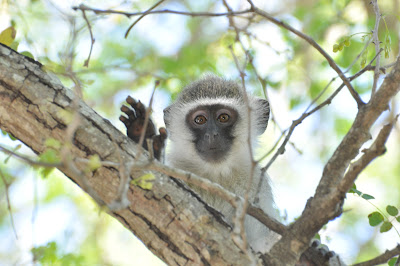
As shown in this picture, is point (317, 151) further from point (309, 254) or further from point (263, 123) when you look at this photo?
point (309, 254)

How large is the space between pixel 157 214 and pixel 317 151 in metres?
6.71

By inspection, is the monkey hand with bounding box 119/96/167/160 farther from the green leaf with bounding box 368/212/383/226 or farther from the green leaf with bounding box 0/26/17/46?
the green leaf with bounding box 368/212/383/226

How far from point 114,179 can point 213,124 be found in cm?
202

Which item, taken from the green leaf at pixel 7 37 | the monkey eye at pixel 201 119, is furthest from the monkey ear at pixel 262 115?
the green leaf at pixel 7 37

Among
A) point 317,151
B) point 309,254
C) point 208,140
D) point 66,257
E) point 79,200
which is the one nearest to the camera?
point 309,254

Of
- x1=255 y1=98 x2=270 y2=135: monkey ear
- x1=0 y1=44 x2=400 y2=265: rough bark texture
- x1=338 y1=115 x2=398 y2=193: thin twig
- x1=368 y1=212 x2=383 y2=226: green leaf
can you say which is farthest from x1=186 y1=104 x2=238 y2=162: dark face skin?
x1=338 y1=115 x2=398 y2=193: thin twig

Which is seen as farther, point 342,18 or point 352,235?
point 352,235

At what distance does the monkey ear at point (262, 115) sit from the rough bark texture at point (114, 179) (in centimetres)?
237

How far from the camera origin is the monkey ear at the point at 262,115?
5.20m

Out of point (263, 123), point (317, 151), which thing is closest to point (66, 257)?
point (263, 123)

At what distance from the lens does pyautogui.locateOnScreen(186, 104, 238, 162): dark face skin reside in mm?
4547

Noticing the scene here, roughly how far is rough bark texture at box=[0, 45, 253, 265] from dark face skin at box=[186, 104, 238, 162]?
1.58 m

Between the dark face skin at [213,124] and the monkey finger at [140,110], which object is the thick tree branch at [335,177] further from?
the dark face skin at [213,124]

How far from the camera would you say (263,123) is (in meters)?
5.26
